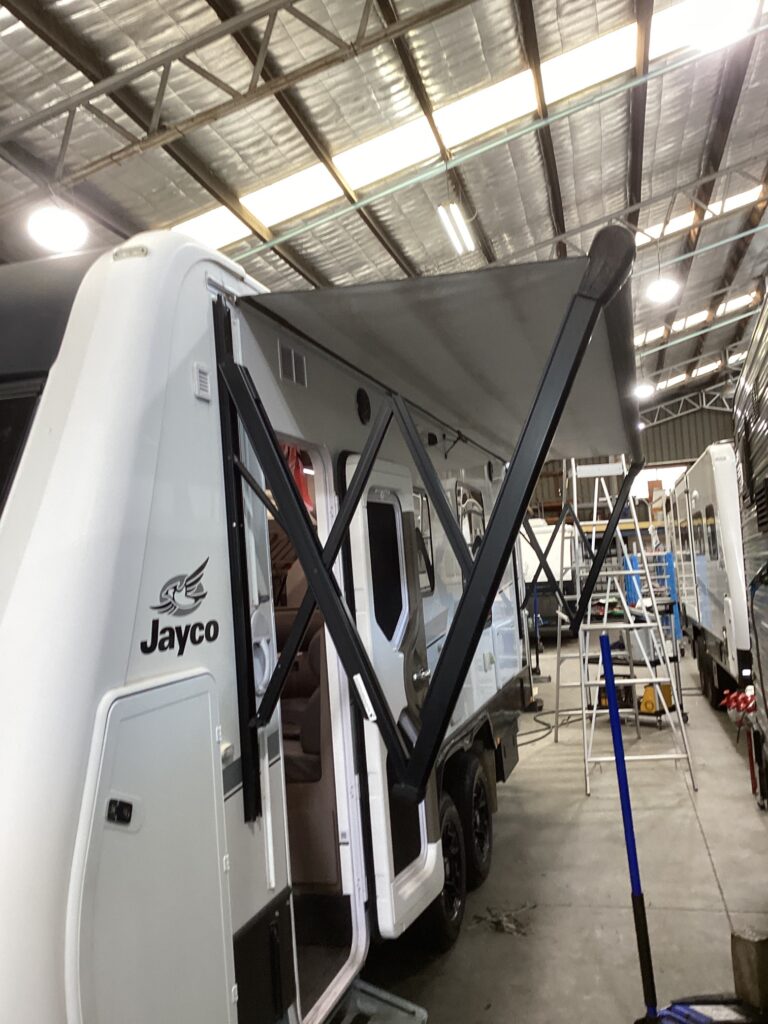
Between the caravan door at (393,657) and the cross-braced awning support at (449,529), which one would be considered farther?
the caravan door at (393,657)

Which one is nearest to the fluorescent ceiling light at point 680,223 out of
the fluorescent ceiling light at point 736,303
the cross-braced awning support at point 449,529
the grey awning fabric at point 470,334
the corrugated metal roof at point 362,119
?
the corrugated metal roof at point 362,119


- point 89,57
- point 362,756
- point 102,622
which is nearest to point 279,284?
point 89,57

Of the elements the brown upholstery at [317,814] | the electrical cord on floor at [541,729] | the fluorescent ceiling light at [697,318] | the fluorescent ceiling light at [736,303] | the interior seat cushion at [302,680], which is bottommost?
the electrical cord on floor at [541,729]

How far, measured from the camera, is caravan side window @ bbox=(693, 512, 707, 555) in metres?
9.47

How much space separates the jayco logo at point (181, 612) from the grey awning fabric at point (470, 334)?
2.92ft

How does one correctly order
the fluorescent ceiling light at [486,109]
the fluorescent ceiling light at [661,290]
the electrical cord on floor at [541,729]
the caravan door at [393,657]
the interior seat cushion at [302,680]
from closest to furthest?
1. the caravan door at [393,657]
2. the interior seat cushion at [302,680]
3. the fluorescent ceiling light at [486,109]
4. the electrical cord on floor at [541,729]
5. the fluorescent ceiling light at [661,290]

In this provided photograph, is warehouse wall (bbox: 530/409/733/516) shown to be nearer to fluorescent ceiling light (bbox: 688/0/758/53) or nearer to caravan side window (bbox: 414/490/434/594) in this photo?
fluorescent ceiling light (bbox: 688/0/758/53)

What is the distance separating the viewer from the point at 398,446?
381 cm

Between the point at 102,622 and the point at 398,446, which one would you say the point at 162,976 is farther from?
the point at 398,446

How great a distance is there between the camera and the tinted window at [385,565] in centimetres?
337

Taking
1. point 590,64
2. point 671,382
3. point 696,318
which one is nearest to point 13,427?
point 590,64

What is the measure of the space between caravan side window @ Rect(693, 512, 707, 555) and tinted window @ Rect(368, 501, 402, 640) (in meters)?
6.80

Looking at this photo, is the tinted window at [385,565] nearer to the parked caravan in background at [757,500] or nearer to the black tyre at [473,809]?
the black tyre at [473,809]

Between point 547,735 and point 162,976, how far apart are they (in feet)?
22.9
